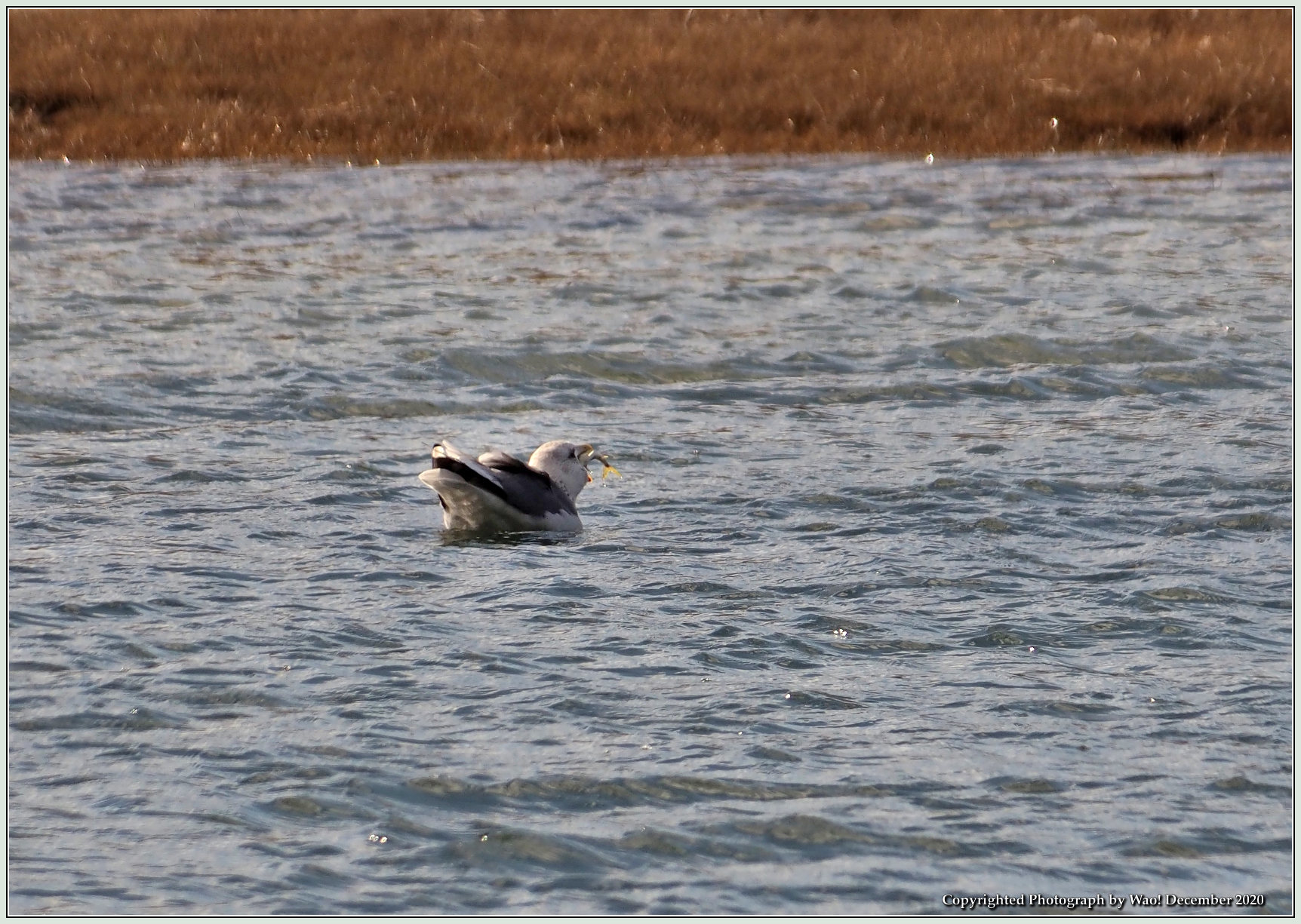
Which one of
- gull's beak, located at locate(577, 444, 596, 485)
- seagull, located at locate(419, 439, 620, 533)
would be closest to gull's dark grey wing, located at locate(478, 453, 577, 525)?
seagull, located at locate(419, 439, 620, 533)

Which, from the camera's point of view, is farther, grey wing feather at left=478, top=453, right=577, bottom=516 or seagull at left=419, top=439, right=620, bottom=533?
grey wing feather at left=478, top=453, right=577, bottom=516

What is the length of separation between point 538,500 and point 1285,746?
545 centimetres

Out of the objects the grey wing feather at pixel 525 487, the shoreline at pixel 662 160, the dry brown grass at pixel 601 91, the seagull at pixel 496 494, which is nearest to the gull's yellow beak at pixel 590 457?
the seagull at pixel 496 494

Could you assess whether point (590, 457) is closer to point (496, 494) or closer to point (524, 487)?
point (524, 487)

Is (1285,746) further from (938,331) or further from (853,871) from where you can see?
(938,331)

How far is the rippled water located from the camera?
7.26m

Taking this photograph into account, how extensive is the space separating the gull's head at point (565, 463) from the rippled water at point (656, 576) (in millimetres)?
309

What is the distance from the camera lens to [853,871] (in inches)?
276

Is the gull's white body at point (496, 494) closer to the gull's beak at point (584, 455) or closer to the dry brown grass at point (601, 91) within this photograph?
the gull's beak at point (584, 455)

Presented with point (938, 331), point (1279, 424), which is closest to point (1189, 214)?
point (938, 331)

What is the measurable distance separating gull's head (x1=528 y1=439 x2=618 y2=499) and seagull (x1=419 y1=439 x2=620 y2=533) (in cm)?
9

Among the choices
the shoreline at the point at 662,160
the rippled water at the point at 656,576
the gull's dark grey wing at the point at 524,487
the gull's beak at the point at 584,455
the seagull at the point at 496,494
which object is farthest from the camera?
the shoreline at the point at 662,160

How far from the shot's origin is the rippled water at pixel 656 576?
7.26 metres

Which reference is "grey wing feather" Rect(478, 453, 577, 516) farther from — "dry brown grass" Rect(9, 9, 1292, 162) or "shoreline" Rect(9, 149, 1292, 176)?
"dry brown grass" Rect(9, 9, 1292, 162)
